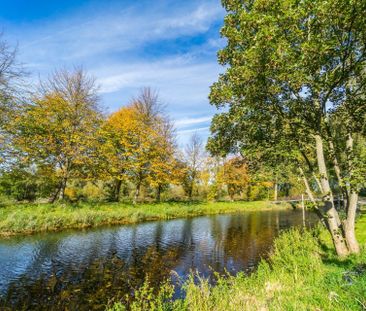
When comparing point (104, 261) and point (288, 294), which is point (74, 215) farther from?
point (288, 294)

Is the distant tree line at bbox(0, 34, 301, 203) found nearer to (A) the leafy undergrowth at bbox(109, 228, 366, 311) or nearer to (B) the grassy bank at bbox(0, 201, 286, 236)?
(B) the grassy bank at bbox(0, 201, 286, 236)

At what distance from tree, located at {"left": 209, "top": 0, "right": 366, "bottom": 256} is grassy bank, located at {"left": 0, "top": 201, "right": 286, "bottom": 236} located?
55.6ft

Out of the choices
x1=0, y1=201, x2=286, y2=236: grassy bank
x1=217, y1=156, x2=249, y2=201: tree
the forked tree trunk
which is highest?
x1=217, y1=156, x2=249, y2=201: tree

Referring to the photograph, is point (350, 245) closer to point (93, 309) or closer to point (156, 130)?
point (93, 309)

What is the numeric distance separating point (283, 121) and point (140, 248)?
12.8 meters

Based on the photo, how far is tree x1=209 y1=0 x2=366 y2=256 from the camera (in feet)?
31.2

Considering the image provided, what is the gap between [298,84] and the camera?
10391 millimetres

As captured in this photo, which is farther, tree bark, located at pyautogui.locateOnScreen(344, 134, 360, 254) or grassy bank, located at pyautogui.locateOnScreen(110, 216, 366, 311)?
tree bark, located at pyautogui.locateOnScreen(344, 134, 360, 254)

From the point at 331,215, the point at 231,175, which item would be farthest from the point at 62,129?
the point at 231,175

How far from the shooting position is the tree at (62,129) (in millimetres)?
28969

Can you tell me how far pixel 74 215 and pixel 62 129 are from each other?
38.0ft

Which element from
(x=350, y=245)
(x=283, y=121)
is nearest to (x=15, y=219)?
(x=283, y=121)

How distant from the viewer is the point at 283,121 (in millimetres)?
12867

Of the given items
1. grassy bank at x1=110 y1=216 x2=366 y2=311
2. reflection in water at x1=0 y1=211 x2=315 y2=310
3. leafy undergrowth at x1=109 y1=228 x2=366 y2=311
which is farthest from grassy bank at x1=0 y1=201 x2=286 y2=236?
grassy bank at x1=110 y1=216 x2=366 y2=311
